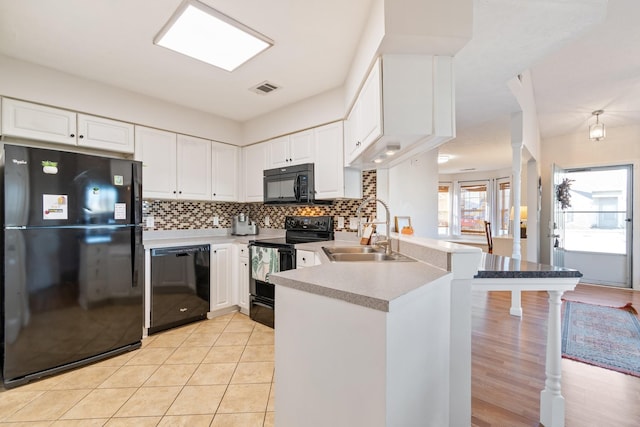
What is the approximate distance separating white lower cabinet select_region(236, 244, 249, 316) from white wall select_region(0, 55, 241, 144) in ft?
4.89

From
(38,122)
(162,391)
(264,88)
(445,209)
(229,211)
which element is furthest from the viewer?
(445,209)

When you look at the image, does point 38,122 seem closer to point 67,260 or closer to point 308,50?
point 67,260

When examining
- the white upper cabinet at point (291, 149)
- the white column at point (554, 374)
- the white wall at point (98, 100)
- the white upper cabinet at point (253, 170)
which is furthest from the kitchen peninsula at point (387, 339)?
the white wall at point (98, 100)

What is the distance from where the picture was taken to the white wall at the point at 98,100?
2.32m

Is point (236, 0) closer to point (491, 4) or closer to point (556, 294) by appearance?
point (491, 4)

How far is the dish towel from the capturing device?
296 cm

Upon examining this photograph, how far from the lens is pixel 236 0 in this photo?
1687mm

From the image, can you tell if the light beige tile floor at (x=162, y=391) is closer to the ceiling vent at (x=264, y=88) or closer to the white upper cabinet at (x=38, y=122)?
the white upper cabinet at (x=38, y=122)

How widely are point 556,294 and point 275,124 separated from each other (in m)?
3.07

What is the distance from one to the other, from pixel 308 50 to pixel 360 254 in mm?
1643

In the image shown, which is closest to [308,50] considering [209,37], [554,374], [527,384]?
[209,37]

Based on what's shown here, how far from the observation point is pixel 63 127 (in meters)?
2.53

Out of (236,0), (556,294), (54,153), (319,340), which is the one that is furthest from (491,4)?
(54,153)

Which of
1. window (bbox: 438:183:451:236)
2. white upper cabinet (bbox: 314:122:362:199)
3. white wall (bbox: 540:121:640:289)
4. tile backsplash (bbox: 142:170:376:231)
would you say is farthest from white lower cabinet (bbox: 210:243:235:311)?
window (bbox: 438:183:451:236)
